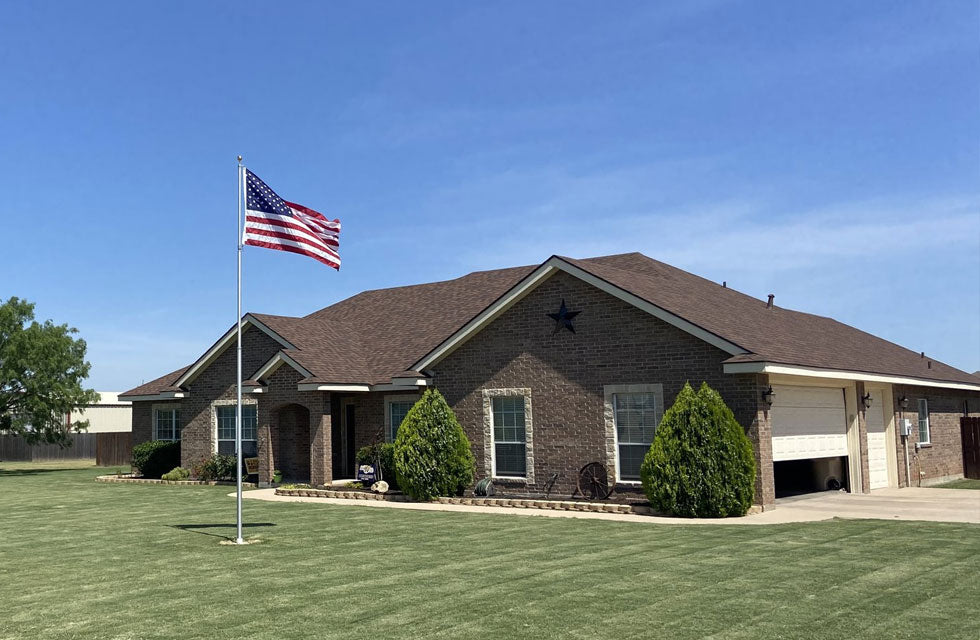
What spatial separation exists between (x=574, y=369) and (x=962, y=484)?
14159mm

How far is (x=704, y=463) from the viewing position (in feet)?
58.5

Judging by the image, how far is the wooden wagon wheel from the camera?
66.5ft

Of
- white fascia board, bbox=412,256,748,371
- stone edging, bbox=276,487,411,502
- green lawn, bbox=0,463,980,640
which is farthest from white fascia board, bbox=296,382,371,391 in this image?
green lawn, bbox=0,463,980,640

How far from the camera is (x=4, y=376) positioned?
121 ft

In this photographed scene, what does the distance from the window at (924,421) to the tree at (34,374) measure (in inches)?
1296

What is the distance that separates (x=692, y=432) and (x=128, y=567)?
10.7 meters

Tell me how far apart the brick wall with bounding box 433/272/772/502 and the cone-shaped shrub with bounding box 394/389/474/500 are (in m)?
0.67

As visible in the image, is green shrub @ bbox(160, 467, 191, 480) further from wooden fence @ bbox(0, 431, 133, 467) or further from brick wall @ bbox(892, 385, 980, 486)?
brick wall @ bbox(892, 385, 980, 486)

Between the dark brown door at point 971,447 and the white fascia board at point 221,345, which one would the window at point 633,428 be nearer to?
the white fascia board at point 221,345

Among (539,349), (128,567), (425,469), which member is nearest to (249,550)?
(128,567)

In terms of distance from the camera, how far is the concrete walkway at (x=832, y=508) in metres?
17.3

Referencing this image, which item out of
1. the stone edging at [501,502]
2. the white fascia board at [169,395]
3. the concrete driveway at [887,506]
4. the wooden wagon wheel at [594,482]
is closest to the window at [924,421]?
the concrete driveway at [887,506]

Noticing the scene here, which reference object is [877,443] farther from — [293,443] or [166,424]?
[166,424]

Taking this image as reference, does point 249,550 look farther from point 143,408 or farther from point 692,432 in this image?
point 143,408
